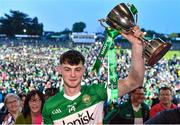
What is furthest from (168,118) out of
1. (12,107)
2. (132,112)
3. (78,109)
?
(12,107)

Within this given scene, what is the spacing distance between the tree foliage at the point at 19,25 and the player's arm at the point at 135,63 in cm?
8471

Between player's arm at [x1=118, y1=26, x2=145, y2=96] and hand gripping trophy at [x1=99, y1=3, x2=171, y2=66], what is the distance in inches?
1.4

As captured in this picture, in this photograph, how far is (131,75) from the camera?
2.80 meters

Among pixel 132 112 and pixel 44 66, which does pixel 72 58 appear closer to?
pixel 132 112

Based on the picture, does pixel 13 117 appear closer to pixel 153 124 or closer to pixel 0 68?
pixel 153 124

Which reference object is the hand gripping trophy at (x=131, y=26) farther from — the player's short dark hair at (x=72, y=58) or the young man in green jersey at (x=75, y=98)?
the player's short dark hair at (x=72, y=58)

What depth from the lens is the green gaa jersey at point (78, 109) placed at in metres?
2.98

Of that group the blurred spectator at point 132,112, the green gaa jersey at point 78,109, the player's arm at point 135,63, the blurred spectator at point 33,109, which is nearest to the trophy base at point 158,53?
the player's arm at point 135,63

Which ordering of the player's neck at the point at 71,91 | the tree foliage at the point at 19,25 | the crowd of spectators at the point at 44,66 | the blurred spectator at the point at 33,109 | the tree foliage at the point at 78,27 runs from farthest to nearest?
the tree foliage at the point at 78,27
the tree foliage at the point at 19,25
the crowd of spectators at the point at 44,66
the blurred spectator at the point at 33,109
the player's neck at the point at 71,91

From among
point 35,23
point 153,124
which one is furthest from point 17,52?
point 153,124

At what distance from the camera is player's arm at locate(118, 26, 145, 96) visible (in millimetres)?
2744

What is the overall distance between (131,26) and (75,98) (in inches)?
24.0

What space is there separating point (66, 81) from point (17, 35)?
3297 inches

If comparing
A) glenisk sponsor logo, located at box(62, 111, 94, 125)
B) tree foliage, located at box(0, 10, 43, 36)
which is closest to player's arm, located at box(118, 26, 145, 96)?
glenisk sponsor logo, located at box(62, 111, 94, 125)
